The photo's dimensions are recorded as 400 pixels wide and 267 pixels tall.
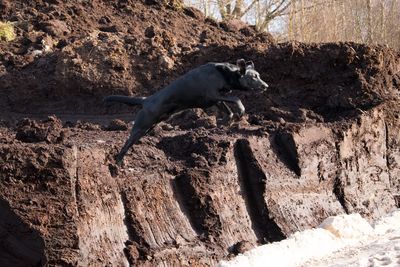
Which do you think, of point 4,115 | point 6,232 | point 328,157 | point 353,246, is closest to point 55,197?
point 6,232

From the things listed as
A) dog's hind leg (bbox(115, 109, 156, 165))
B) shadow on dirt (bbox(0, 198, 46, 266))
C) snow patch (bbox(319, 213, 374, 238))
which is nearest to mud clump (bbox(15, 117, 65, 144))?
dog's hind leg (bbox(115, 109, 156, 165))

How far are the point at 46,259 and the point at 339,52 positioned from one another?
7.22 m

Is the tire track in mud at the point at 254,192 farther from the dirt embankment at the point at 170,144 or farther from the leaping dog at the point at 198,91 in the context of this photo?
the leaping dog at the point at 198,91

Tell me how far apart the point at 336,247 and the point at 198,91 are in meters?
2.86

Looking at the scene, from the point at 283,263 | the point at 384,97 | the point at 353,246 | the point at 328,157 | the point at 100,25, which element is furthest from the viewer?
the point at 100,25

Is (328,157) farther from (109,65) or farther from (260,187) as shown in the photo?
(109,65)

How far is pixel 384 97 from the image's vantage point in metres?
12.0

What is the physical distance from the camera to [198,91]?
728 centimetres

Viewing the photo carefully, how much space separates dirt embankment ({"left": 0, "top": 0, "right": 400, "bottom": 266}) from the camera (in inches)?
274

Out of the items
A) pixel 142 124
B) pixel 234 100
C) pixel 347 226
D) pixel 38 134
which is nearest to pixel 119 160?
pixel 142 124

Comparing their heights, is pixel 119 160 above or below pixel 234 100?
below

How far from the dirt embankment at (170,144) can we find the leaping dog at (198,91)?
74 cm

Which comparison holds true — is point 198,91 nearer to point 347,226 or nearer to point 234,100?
point 234,100

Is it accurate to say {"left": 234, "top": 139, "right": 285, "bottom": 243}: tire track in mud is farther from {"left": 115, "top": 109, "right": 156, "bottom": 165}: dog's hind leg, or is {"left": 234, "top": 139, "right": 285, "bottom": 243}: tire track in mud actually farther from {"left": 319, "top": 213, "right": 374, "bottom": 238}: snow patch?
{"left": 115, "top": 109, "right": 156, "bottom": 165}: dog's hind leg
